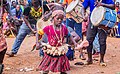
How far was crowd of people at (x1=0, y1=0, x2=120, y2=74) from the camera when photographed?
20.6 feet

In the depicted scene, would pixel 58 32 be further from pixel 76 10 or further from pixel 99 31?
pixel 76 10

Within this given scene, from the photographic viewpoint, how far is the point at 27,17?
9.70 metres

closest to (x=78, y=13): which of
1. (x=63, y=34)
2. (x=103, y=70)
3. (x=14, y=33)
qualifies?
(x=103, y=70)

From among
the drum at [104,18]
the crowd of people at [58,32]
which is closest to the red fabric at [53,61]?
the crowd of people at [58,32]

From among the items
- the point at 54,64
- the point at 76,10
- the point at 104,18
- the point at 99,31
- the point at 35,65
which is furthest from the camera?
the point at 76,10

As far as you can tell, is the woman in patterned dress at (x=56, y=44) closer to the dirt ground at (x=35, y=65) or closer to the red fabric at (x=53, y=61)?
the red fabric at (x=53, y=61)

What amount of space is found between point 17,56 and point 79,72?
115 inches

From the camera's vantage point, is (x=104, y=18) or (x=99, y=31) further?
(x=99, y=31)

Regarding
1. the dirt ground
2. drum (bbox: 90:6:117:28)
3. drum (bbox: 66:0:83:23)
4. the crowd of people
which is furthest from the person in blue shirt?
drum (bbox: 66:0:83:23)

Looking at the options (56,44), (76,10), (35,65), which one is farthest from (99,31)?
(56,44)

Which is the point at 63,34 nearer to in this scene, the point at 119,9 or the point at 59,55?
the point at 59,55

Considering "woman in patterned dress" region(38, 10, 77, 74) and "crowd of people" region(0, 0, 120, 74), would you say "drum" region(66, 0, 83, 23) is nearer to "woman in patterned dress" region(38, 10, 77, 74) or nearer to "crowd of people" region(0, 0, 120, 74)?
"crowd of people" region(0, 0, 120, 74)

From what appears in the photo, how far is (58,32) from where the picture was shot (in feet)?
20.6

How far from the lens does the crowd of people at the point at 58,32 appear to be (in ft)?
20.6
